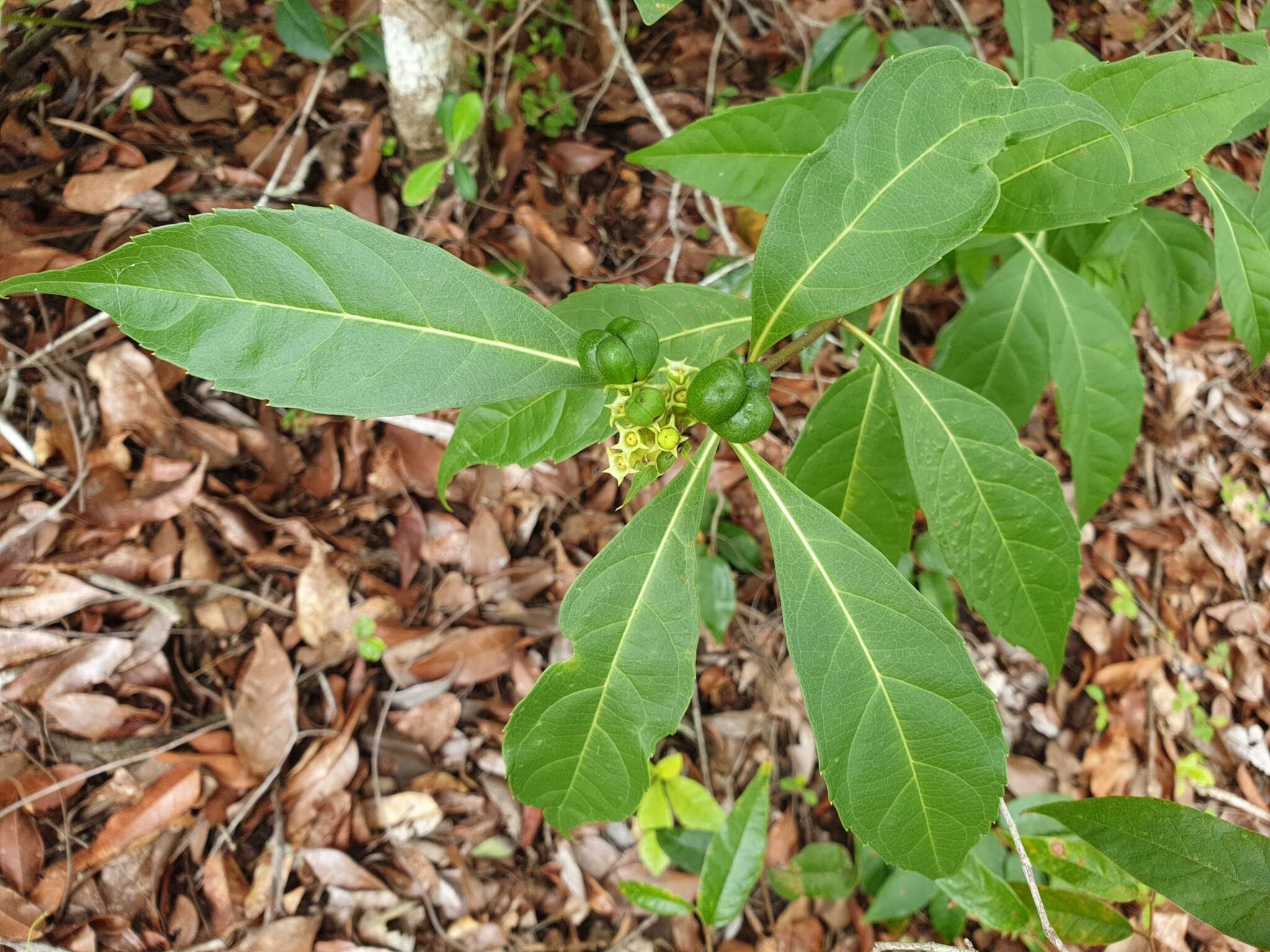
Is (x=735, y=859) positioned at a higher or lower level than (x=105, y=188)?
lower

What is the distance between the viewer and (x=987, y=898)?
78.7 inches

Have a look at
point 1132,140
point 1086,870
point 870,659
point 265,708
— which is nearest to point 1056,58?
point 1132,140

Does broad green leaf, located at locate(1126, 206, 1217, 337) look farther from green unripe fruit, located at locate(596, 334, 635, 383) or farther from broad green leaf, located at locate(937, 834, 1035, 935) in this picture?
green unripe fruit, located at locate(596, 334, 635, 383)

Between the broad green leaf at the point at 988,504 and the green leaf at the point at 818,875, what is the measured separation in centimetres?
135

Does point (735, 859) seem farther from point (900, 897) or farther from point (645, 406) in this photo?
point (645, 406)

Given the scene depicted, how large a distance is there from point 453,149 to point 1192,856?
2.82m

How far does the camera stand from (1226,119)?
1.51 m

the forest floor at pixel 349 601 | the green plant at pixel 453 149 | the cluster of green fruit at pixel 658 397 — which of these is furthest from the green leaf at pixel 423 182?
the cluster of green fruit at pixel 658 397

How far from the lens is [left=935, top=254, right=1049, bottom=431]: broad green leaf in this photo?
219 cm

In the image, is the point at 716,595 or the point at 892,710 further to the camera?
the point at 716,595

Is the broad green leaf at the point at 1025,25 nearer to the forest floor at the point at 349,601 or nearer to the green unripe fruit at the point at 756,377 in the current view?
the forest floor at the point at 349,601

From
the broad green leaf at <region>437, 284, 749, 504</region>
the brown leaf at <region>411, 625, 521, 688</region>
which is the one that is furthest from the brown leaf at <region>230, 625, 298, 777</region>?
the broad green leaf at <region>437, 284, 749, 504</region>

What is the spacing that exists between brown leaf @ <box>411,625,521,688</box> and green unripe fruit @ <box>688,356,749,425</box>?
6.09 ft

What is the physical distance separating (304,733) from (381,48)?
8.27ft
